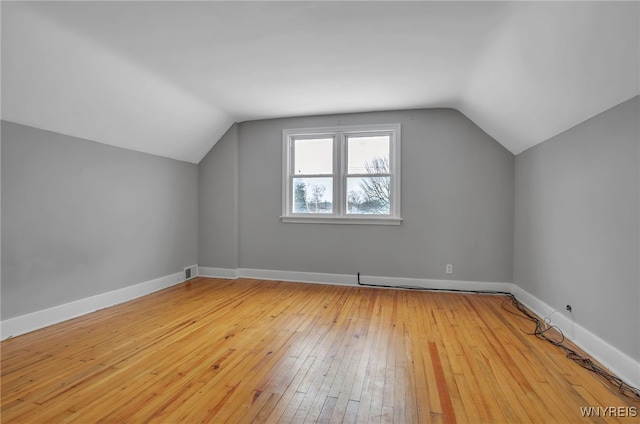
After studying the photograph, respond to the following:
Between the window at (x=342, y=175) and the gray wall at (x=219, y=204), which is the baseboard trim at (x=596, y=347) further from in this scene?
the gray wall at (x=219, y=204)

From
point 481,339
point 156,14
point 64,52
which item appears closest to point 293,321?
point 481,339

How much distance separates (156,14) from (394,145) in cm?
315

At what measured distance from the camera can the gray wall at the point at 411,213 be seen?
400cm

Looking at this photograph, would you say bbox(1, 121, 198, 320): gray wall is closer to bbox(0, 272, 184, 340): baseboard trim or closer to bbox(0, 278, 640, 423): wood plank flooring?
bbox(0, 272, 184, 340): baseboard trim

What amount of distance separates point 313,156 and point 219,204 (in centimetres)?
171

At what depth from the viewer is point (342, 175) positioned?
14.8 feet

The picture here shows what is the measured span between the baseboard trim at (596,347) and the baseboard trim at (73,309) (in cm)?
464

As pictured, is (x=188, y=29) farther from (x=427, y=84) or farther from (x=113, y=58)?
(x=427, y=84)

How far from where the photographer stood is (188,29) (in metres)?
2.32

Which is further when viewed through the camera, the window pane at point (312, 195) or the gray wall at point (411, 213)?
the window pane at point (312, 195)

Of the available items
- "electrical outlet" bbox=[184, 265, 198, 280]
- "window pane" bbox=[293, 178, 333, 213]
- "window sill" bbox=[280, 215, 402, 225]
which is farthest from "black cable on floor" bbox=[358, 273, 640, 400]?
"electrical outlet" bbox=[184, 265, 198, 280]

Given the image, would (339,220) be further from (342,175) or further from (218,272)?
(218,272)

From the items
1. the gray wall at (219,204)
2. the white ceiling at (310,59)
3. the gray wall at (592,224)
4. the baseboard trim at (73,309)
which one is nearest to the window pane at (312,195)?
the gray wall at (219,204)

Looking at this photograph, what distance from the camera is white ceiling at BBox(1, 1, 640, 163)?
2.01 metres
